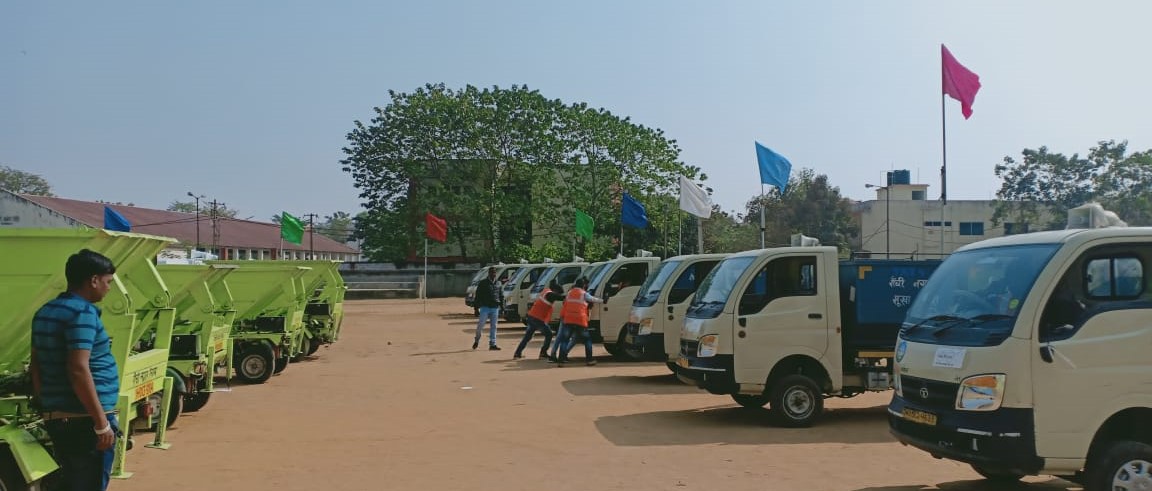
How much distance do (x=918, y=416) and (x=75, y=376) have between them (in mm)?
5423

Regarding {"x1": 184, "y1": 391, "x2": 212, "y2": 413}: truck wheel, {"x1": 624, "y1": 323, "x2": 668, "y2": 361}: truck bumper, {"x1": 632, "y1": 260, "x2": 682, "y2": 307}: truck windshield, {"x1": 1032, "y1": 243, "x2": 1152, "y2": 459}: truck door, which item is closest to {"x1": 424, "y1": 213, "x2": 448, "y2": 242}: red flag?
{"x1": 632, "y1": 260, "x2": 682, "y2": 307}: truck windshield

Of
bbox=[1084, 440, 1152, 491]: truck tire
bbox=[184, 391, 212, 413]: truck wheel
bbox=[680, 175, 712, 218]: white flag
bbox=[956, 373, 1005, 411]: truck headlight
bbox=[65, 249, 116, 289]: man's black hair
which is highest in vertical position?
bbox=[680, 175, 712, 218]: white flag

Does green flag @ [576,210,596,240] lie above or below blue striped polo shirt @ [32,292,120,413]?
above

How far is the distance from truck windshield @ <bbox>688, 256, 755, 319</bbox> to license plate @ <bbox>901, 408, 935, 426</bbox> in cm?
357

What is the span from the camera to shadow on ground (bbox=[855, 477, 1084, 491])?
23.6 feet

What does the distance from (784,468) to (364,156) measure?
4088 cm

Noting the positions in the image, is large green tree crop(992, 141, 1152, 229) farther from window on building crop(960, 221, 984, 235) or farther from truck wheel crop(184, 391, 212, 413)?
truck wheel crop(184, 391, 212, 413)

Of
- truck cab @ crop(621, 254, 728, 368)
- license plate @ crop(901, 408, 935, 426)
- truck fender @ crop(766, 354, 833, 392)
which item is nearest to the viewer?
license plate @ crop(901, 408, 935, 426)

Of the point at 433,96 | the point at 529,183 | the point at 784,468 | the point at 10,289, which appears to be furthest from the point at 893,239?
the point at 10,289

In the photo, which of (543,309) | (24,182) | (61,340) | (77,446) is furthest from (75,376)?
(24,182)

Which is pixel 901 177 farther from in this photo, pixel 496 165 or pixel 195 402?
pixel 195 402

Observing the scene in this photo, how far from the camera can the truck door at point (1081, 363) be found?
233 inches

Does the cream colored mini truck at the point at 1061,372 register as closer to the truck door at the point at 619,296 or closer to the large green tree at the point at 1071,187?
the truck door at the point at 619,296

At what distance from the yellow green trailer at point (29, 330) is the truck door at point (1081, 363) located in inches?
249
